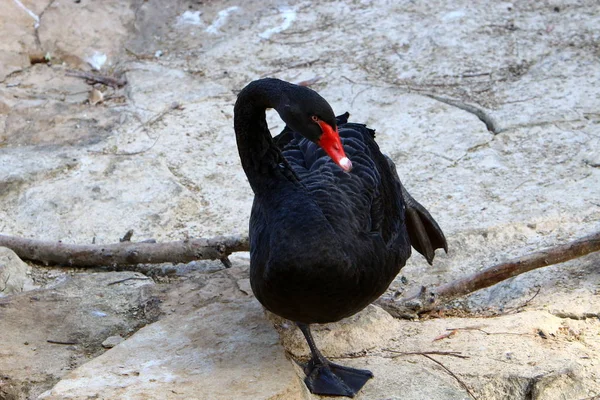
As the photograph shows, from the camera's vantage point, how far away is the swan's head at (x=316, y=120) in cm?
252

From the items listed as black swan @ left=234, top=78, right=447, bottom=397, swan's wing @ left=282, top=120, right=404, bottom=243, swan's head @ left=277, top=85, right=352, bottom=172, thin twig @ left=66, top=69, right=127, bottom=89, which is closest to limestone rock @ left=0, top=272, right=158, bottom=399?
black swan @ left=234, top=78, right=447, bottom=397

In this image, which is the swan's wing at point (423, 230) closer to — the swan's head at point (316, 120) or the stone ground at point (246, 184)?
the stone ground at point (246, 184)

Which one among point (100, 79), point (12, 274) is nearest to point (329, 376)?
point (12, 274)

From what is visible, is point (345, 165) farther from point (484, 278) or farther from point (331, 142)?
point (484, 278)

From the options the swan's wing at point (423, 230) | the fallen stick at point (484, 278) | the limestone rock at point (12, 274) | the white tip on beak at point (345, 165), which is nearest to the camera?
the white tip on beak at point (345, 165)

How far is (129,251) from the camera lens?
3.63m

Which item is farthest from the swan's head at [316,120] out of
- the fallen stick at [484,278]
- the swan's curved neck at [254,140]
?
the fallen stick at [484,278]

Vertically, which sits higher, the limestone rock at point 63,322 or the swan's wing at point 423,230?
the limestone rock at point 63,322

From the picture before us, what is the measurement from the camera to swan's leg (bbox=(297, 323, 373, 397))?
2.70 m

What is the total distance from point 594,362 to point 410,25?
11.5 feet

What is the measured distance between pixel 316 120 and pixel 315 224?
1.06ft

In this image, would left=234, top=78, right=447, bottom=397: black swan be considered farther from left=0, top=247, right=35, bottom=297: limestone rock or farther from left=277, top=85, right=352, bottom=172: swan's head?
left=0, top=247, right=35, bottom=297: limestone rock

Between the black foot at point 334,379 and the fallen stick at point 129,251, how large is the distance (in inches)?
35.6

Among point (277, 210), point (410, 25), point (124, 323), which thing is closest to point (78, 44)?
point (410, 25)
